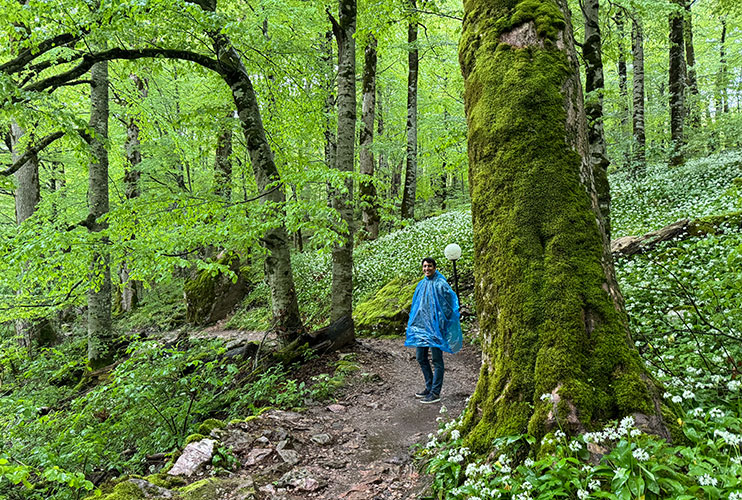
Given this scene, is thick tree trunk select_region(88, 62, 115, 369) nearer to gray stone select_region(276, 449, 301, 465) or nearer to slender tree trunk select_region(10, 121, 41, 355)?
slender tree trunk select_region(10, 121, 41, 355)

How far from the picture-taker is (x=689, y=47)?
18.1m

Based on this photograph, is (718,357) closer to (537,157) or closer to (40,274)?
(537,157)

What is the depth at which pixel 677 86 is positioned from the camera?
42.8ft

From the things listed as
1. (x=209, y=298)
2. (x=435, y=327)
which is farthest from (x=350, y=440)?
(x=209, y=298)

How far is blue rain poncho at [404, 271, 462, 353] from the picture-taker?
5.42 m

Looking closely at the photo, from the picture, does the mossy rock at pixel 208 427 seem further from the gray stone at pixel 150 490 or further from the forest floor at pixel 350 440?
the gray stone at pixel 150 490

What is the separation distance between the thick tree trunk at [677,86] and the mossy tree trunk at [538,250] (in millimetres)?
13101

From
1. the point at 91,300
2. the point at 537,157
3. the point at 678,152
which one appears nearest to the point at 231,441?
the point at 537,157

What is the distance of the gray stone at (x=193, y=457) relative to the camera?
375cm

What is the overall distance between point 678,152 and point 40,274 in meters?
18.1

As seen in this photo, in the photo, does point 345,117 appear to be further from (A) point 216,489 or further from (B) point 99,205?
(B) point 99,205

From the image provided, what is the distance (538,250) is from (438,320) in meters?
2.80

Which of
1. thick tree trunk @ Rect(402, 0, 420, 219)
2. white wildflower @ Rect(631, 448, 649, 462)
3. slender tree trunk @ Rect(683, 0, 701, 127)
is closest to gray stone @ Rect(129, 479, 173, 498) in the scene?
white wildflower @ Rect(631, 448, 649, 462)

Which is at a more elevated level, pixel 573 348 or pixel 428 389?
pixel 573 348
